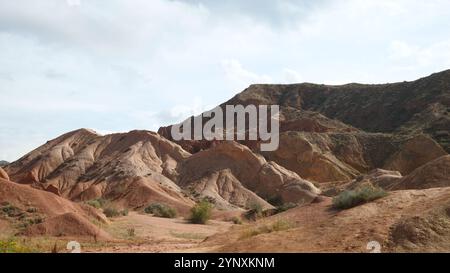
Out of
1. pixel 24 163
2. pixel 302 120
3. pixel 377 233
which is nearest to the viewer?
pixel 377 233

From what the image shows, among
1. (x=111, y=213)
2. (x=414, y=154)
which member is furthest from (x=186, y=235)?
(x=414, y=154)

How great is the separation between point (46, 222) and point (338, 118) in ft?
258

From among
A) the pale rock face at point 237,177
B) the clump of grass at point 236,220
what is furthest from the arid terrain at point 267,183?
the clump of grass at point 236,220

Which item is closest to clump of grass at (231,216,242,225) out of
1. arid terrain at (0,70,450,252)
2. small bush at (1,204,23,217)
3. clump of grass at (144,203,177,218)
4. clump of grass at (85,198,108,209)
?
arid terrain at (0,70,450,252)

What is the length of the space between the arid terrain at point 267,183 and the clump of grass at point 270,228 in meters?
0.06

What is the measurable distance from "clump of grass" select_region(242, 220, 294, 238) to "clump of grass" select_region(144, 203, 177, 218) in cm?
2270

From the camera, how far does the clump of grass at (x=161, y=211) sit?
123ft

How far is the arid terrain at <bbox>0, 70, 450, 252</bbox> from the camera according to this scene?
1291 centimetres

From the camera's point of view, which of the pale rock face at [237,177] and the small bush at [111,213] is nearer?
the small bush at [111,213]

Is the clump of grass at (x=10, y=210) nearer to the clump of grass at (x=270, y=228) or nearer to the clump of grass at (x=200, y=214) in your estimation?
the clump of grass at (x=200, y=214)

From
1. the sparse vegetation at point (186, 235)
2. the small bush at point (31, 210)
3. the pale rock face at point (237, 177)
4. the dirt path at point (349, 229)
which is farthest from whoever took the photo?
the pale rock face at point (237, 177)
